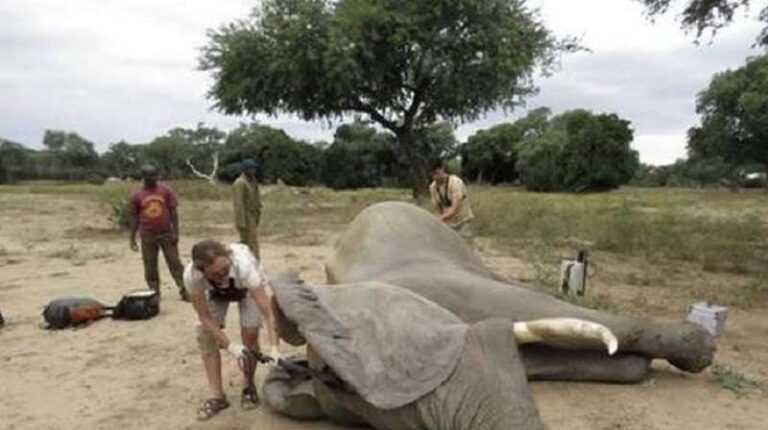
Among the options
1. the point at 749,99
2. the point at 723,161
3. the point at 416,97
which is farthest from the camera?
the point at 723,161

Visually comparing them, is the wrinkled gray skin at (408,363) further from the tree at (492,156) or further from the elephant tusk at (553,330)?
the tree at (492,156)

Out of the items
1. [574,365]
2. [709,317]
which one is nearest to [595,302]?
[709,317]

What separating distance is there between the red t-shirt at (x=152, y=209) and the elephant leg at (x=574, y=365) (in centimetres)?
501

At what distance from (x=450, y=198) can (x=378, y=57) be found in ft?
56.8

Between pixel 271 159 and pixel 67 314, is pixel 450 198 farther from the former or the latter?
pixel 271 159

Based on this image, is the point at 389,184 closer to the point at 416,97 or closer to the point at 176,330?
the point at 416,97

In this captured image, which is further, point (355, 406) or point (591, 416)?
point (591, 416)

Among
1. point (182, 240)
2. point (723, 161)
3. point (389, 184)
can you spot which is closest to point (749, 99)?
point (723, 161)

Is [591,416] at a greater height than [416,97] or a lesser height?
lesser

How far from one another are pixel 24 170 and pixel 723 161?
4381 cm

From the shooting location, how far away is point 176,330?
7797mm

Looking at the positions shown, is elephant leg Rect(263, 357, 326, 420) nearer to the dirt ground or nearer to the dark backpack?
the dirt ground

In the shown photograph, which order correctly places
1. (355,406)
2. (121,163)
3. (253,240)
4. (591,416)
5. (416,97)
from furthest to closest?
(121,163), (416,97), (253,240), (591,416), (355,406)

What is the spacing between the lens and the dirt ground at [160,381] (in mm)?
5102
